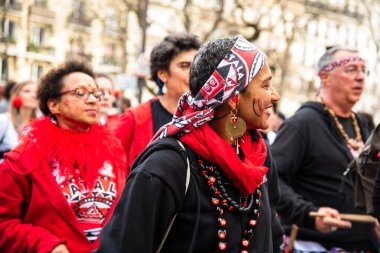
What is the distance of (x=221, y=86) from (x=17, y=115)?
4465 millimetres

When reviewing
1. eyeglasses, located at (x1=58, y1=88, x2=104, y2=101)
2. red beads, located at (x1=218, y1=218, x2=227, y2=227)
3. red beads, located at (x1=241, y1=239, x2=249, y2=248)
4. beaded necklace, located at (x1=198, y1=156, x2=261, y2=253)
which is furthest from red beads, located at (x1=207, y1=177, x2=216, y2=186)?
eyeglasses, located at (x1=58, y1=88, x2=104, y2=101)

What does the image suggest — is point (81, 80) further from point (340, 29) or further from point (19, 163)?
point (340, 29)

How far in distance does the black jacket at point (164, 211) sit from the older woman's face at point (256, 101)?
0.31 metres

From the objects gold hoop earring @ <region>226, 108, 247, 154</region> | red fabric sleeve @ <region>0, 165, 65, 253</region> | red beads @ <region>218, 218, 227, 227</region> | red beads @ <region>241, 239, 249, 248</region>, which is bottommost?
red fabric sleeve @ <region>0, 165, 65, 253</region>

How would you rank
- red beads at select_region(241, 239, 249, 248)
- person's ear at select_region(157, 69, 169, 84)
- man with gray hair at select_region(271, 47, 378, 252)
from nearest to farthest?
red beads at select_region(241, 239, 249, 248) < person's ear at select_region(157, 69, 169, 84) < man with gray hair at select_region(271, 47, 378, 252)

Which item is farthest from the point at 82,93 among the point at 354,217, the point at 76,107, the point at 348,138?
the point at 348,138

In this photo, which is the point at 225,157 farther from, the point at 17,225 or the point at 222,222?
the point at 17,225

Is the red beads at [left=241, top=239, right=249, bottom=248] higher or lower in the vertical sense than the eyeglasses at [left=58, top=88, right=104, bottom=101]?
lower

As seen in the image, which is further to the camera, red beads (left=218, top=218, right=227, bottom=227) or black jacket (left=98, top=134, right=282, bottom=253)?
red beads (left=218, top=218, right=227, bottom=227)

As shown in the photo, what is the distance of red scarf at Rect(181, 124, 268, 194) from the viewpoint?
2727 mm

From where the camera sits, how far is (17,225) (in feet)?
13.2

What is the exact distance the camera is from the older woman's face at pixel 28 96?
7141mm

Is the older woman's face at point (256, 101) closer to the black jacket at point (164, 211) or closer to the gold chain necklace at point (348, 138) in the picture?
the black jacket at point (164, 211)

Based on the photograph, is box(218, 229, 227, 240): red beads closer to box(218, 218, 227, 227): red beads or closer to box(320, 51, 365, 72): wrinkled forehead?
box(218, 218, 227, 227): red beads
